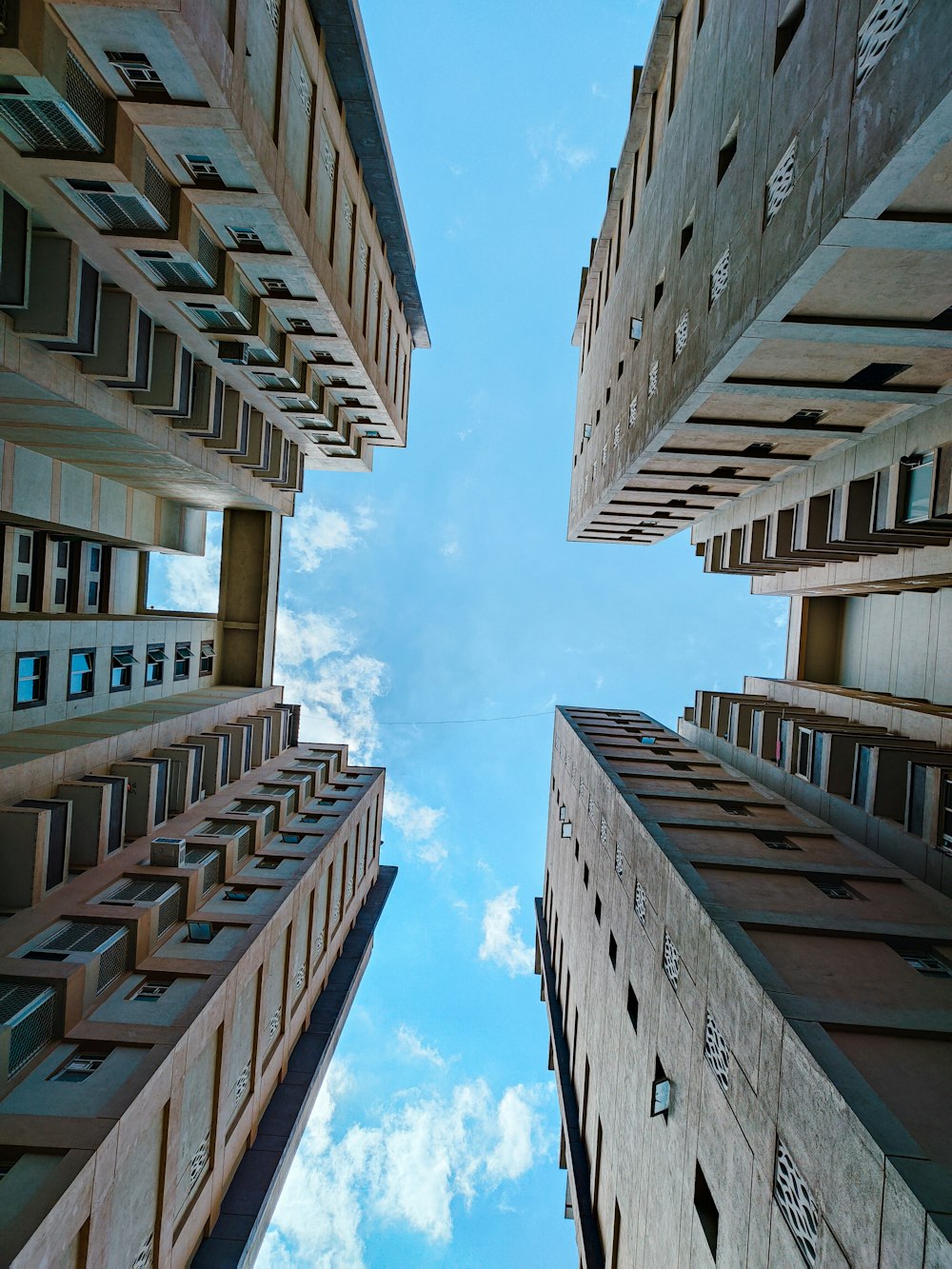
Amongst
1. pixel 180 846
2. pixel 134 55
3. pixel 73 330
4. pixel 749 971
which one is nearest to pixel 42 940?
pixel 180 846

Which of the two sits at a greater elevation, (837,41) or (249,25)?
(249,25)

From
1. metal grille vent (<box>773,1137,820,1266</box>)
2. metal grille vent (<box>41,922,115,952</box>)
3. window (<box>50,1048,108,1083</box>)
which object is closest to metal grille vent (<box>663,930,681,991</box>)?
metal grille vent (<box>773,1137,820,1266</box>)

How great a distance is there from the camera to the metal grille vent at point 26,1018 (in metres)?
14.2

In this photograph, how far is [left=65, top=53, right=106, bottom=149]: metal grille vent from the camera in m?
12.4

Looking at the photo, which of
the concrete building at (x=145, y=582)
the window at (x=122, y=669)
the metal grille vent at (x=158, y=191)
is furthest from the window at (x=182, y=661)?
the metal grille vent at (x=158, y=191)

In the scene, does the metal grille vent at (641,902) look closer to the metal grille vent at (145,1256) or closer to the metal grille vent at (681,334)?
the metal grille vent at (145,1256)

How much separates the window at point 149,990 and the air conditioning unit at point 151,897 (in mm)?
1598

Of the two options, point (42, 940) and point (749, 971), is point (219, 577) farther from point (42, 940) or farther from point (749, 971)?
point (749, 971)

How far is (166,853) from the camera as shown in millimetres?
22188

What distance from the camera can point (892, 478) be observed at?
17281mm

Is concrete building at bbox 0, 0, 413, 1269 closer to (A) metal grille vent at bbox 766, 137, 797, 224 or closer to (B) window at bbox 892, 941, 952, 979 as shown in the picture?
(A) metal grille vent at bbox 766, 137, 797, 224

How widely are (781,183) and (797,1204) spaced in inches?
656

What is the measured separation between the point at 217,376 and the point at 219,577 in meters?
15.4

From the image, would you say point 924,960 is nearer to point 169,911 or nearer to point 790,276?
point 790,276
